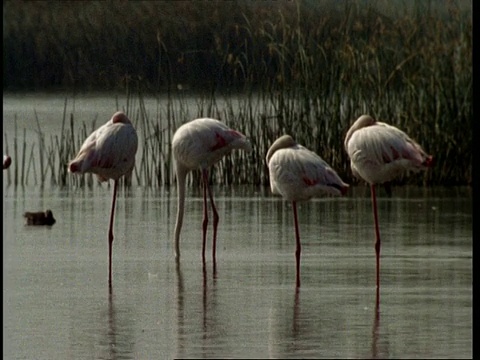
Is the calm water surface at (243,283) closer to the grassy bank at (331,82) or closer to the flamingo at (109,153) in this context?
the flamingo at (109,153)

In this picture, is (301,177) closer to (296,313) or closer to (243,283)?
(243,283)

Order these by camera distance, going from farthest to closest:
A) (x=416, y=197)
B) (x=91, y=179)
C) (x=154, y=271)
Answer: (x=91, y=179) < (x=416, y=197) < (x=154, y=271)

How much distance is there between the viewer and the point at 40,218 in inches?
472

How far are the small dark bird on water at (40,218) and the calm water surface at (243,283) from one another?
11cm

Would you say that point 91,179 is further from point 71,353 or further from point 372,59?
point 71,353

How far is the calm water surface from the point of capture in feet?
22.5

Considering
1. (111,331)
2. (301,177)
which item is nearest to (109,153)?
(301,177)

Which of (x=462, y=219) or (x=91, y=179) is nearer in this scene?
(x=462, y=219)

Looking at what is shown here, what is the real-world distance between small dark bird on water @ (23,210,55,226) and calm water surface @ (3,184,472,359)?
0.11 metres

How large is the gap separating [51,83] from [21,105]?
255 cm

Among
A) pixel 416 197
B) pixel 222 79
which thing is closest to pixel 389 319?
pixel 416 197

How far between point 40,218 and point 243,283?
3613 mm

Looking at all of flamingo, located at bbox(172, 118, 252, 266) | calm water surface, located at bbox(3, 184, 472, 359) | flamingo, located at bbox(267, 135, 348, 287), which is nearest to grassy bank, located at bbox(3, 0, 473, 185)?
calm water surface, located at bbox(3, 184, 472, 359)

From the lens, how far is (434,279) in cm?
886
